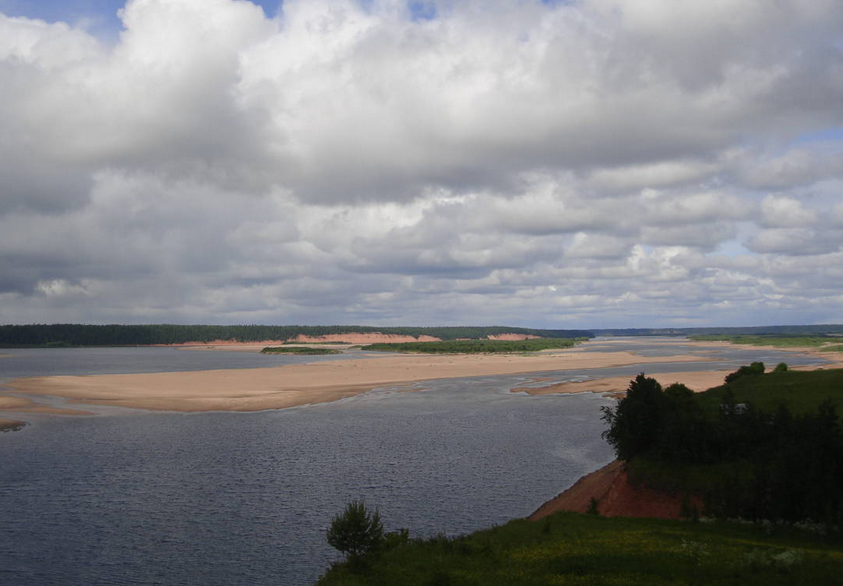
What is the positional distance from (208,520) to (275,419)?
3267cm

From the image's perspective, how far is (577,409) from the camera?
217 feet

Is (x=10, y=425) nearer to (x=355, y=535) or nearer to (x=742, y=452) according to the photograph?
(x=355, y=535)

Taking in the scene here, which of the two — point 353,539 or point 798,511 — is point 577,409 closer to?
point 798,511

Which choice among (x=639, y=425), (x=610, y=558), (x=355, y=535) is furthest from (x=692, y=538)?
(x=639, y=425)

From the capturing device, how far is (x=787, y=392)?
4712 centimetres

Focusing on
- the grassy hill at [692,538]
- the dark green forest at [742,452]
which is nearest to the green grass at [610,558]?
the grassy hill at [692,538]

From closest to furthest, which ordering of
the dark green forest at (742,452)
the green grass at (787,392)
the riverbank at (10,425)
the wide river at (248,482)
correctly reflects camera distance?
the dark green forest at (742,452), the wide river at (248,482), the green grass at (787,392), the riverbank at (10,425)

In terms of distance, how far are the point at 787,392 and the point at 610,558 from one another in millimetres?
35922

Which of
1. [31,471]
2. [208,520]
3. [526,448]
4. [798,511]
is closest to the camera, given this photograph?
[798,511]

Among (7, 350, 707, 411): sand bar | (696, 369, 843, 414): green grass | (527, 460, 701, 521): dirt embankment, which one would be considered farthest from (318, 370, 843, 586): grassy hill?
(7, 350, 707, 411): sand bar

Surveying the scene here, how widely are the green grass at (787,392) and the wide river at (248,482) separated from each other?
10537 millimetres

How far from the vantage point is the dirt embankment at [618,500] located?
97.5 feet

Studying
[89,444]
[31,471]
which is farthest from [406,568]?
[89,444]

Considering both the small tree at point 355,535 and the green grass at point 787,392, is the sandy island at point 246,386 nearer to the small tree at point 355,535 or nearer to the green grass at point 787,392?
the green grass at point 787,392
